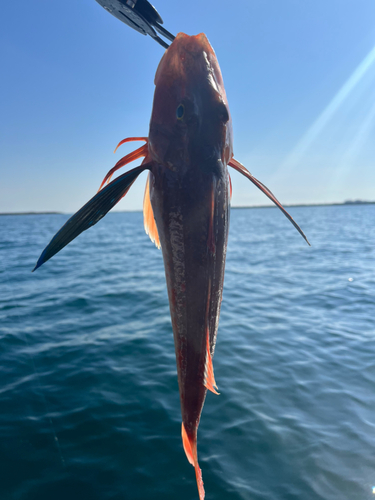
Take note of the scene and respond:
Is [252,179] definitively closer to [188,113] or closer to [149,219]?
[188,113]

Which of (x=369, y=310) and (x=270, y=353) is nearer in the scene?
(x=270, y=353)

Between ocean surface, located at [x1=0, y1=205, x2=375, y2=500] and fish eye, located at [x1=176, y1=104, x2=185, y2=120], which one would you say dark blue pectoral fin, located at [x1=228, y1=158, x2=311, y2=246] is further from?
ocean surface, located at [x1=0, y1=205, x2=375, y2=500]

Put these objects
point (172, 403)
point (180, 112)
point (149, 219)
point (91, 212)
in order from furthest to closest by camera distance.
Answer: point (172, 403)
point (149, 219)
point (180, 112)
point (91, 212)

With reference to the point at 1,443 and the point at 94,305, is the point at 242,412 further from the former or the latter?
the point at 94,305

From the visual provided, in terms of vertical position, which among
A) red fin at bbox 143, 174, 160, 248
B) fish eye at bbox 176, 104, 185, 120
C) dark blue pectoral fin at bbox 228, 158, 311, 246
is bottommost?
red fin at bbox 143, 174, 160, 248

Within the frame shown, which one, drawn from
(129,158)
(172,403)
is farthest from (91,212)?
(172,403)

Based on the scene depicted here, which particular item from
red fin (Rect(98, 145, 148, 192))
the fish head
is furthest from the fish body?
red fin (Rect(98, 145, 148, 192))

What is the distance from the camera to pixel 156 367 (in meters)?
6.85

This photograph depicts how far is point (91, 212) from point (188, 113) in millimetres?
635

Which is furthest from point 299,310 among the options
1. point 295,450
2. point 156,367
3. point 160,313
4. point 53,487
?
point 53,487

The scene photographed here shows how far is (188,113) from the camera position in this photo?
1.52m

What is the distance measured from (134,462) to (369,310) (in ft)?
28.9

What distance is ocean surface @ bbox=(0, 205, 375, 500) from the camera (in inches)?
164

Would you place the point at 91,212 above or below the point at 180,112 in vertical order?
below
